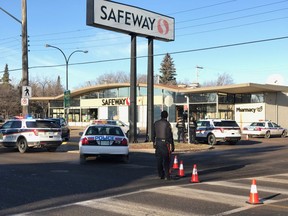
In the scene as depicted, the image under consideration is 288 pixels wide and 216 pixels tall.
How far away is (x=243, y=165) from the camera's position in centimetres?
1580

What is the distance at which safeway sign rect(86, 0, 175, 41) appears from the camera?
25078 mm

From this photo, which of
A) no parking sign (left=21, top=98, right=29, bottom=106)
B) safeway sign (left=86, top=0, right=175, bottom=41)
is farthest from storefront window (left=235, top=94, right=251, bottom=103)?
no parking sign (left=21, top=98, right=29, bottom=106)

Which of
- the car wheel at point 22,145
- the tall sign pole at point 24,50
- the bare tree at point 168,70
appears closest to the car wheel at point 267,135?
the tall sign pole at point 24,50

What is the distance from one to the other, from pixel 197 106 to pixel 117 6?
1043 inches

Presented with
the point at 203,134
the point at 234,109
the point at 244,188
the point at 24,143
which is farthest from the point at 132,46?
the point at 234,109

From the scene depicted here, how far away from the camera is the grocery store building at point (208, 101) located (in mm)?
44500

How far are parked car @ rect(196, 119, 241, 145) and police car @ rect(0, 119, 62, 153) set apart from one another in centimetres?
1174

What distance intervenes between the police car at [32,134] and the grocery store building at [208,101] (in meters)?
19.7

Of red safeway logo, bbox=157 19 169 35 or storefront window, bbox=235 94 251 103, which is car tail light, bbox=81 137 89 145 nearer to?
red safeway logo, bbox=157 19 169 35

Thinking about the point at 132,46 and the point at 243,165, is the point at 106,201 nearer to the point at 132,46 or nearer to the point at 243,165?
the point at 243,165

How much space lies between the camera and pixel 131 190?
9.84 metres

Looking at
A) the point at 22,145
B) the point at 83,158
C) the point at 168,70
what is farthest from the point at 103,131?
the point at 168,70

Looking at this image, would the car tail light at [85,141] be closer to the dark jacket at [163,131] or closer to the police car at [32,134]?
the dark jacket at [163,131]

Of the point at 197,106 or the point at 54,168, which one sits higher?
the point at 197,106
